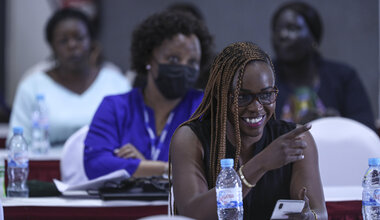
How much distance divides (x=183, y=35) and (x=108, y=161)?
2.47 ft

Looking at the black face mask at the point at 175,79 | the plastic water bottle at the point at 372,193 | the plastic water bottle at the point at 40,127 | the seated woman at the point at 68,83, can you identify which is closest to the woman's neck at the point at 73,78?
the seated woman at the point at 68,83

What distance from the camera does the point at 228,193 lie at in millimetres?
1896

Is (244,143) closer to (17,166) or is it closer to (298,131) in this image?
(298,131)

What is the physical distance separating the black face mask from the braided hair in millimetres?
956

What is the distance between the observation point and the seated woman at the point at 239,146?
2096 millimetres

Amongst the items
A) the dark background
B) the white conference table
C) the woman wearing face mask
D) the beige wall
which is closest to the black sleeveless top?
the white conference table

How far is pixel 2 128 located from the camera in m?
5.88

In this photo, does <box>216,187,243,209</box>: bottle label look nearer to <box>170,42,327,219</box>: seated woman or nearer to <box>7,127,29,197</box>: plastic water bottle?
<box>170,42,327,219</box>: seated woman

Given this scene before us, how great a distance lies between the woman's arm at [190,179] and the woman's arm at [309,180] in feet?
1.07

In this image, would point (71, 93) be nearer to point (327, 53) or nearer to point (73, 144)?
point (73, 144)

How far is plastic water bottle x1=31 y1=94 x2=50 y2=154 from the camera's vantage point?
14.5 ft

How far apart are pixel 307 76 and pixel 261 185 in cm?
278

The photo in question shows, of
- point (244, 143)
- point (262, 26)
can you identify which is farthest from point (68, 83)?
point (244, 143)

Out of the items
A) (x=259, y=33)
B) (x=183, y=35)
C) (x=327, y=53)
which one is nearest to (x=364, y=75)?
(x=327, y=53)
